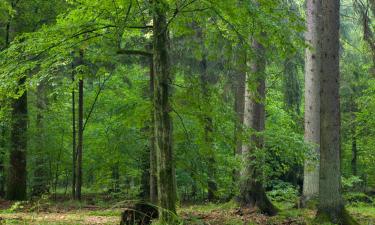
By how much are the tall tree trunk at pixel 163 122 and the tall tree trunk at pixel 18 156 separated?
1003 cm

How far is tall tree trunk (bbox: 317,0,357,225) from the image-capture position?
9.09m

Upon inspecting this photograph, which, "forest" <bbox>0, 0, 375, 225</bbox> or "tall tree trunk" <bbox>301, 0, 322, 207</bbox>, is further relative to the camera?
"tall tree trunk" <bbox>301, 0, 322, 207</bbox>

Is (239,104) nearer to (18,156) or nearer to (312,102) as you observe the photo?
(312,102)

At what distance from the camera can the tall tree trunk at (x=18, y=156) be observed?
650 inches

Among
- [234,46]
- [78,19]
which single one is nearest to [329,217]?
[234,46]

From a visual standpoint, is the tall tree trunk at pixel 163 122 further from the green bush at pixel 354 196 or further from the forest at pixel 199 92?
the green bush at pixel 354 196

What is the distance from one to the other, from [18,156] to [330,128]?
1216 centimetres

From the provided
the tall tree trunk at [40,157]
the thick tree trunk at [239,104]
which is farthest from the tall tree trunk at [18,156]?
the thick tree trunk at [239,104]

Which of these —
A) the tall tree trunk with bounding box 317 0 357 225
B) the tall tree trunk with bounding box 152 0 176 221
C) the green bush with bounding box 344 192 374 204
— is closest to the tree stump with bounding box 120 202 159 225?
→ the tall tree trunk with bounding box 152 0 176 221

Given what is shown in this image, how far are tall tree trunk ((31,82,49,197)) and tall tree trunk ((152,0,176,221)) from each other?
38.5ft

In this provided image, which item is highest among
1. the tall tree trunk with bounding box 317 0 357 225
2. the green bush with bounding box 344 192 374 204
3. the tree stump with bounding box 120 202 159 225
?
the tall tree trunk with bounding box 317 0 357 225

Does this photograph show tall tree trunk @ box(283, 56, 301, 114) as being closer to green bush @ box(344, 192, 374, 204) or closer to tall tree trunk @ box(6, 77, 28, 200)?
green bush @ box(344, 192, 374, 204)

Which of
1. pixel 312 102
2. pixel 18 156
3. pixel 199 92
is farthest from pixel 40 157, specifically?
pixel 199 92

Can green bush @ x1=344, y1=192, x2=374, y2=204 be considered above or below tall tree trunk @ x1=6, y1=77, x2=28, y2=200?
below
